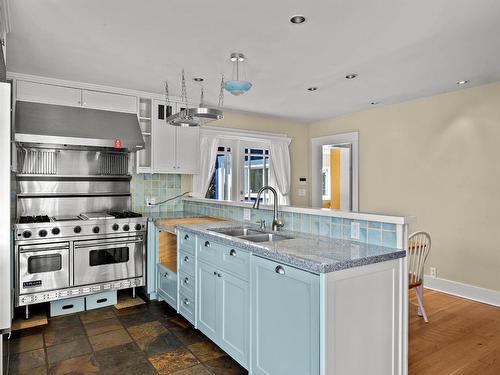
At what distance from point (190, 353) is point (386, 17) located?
9.34 feet

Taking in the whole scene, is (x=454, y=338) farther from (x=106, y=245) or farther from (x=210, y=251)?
(x=106, y=245)

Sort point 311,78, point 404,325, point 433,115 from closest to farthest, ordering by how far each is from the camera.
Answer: point 404,325 < point 311,78 < point 433,115

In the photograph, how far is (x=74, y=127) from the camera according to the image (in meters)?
3.57

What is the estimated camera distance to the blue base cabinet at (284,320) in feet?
5.78

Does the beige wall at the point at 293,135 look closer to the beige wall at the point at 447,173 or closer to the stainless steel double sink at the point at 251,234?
the beige wall at the point at 447,173

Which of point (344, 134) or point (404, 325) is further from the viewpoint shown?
point (344, 134)

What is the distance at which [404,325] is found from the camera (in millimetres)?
2074

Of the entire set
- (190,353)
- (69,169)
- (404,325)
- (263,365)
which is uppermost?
(69,169)

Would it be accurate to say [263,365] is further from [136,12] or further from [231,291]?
[136,12]

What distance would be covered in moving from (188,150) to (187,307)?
218cm

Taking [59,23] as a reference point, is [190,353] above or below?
below

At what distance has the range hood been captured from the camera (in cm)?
332

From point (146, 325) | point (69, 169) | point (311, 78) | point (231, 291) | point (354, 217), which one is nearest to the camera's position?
point (354, 217)

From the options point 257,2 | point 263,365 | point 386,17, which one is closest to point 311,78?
point 386,17
